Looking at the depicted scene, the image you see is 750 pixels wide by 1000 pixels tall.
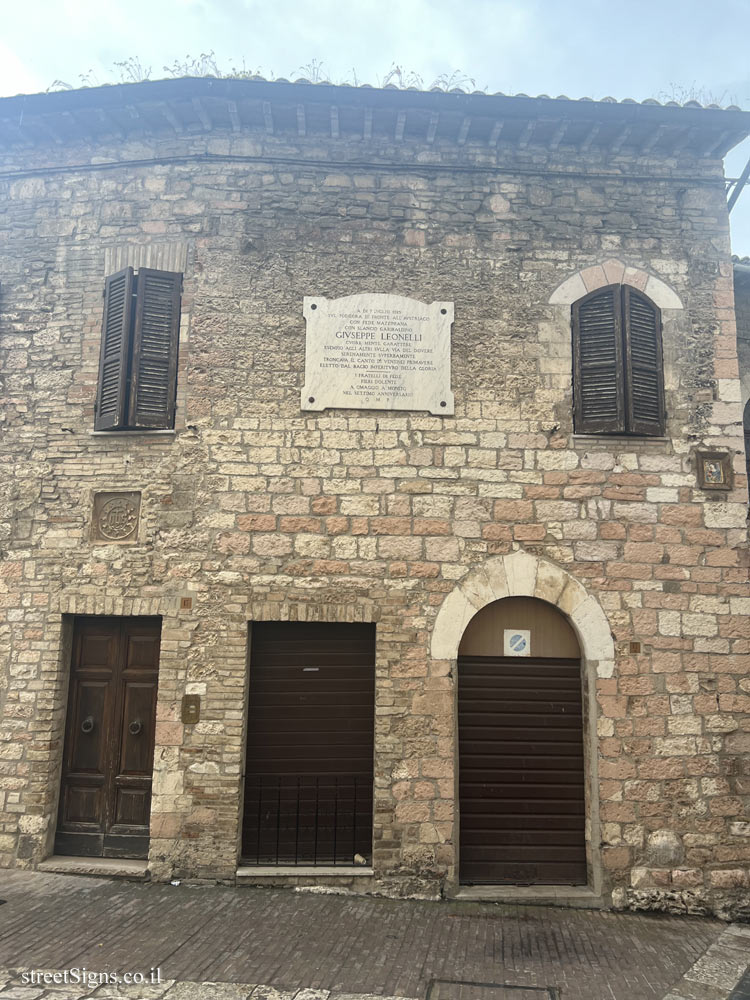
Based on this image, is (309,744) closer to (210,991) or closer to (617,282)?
(210,991)

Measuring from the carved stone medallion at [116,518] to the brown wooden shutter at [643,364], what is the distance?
4874 mm

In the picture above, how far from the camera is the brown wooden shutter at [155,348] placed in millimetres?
6281

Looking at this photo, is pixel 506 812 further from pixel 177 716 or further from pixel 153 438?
pixel 153 438

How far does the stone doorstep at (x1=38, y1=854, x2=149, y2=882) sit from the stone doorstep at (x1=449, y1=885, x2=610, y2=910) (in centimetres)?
273

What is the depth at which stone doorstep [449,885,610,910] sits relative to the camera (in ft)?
17.9

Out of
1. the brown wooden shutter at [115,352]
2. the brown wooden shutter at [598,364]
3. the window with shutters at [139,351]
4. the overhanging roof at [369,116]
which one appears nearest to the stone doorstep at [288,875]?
the window with shutters at [139,351]

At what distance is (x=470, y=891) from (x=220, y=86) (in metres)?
7.90

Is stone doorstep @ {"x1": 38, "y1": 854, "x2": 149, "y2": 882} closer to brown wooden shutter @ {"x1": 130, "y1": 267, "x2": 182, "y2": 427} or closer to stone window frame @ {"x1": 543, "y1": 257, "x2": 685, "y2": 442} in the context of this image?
brown wooden shutter @ {"x1": 130, "y1": 267, "x2": 182, "y2": 427}

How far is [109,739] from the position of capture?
6.04 m

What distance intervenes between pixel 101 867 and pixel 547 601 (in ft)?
15.2

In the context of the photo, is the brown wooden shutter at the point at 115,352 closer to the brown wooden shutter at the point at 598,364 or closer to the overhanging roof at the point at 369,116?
the overhanging roof at the point at 369,116

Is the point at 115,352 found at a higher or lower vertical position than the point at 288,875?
higher

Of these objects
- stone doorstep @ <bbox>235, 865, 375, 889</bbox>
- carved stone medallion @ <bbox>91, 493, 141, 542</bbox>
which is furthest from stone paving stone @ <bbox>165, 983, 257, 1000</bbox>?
carved stone medallion @ <bbox>91, 493, 141, 542</bbox>

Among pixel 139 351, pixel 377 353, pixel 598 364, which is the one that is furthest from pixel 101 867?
pixel 598 364
